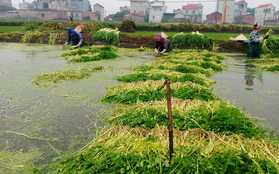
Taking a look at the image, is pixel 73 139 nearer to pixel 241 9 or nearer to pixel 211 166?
pixel 211 166

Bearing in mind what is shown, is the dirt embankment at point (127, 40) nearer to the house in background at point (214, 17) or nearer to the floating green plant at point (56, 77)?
the floating green plant at point (56, 77)

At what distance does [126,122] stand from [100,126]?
38cm

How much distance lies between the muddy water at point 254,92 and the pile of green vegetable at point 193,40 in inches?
258

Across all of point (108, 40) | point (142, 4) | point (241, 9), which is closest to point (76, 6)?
point (142, 4)

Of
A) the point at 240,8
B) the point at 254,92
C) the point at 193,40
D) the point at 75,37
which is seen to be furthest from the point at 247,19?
the point at 254,92

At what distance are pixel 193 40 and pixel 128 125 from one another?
1181 cm

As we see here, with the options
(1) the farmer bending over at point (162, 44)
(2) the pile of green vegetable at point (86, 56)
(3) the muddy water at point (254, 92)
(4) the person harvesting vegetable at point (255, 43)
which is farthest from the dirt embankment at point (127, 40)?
(3) the muddy water at point (254, 92)

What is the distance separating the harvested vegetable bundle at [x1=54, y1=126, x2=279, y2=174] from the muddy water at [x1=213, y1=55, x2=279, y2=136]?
122 centimetres

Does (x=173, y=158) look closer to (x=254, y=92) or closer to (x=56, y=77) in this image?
(x=254, y=92)

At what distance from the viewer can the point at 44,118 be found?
332 centimetres

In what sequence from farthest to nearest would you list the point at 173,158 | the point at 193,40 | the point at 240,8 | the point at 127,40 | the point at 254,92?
the point at 240,8
the point at 127,40
the point at 193,40
the point at 254,92
the point at 173,158

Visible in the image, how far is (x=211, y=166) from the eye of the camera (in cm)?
179

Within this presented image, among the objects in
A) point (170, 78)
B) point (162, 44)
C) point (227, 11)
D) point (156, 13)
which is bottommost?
point (170, 78)

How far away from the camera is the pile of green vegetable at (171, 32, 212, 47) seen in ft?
44.4
